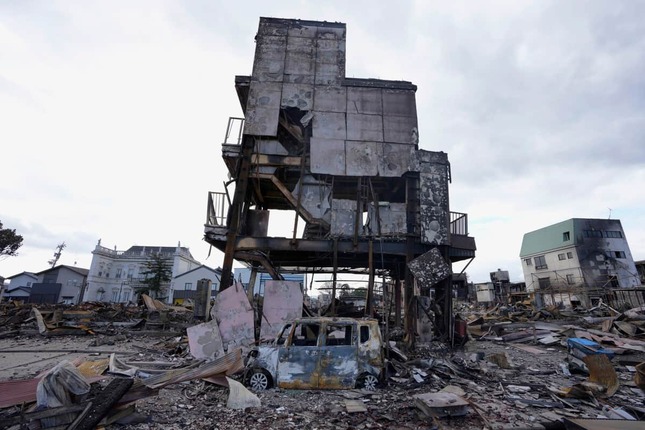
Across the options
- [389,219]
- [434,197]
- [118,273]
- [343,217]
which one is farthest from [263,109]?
[118,273]

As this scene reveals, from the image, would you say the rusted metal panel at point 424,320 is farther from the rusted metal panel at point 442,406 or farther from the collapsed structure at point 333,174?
the rusted metal panel at point 442,406

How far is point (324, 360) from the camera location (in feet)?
23.1

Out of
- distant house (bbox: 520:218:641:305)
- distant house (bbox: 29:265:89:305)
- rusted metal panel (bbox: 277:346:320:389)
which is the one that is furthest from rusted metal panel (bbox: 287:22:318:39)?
distant house (bbox: 29:265:89:305)

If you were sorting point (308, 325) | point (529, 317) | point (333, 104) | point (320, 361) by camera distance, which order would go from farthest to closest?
point (529, 317) < point (333, 104) < point (308, 325) < point (320, 361)

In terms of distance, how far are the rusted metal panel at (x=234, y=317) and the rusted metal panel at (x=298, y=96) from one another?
8373mm

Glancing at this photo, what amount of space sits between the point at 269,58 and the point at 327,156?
5.69 meters

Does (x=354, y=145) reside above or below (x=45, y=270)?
above

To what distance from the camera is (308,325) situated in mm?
7625

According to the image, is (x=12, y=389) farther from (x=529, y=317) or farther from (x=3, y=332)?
(x=529, y=317)

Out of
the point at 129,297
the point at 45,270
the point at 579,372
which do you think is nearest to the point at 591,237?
the point at 579,372

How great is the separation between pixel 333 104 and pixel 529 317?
22.7m

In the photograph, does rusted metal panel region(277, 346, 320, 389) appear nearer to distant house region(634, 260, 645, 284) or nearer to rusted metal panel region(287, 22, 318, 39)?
rusted metal panel region(287, 22, 318, 39)

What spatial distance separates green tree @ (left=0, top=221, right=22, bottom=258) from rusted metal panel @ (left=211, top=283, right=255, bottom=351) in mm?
38842

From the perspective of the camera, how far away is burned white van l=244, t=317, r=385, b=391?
6949mm
